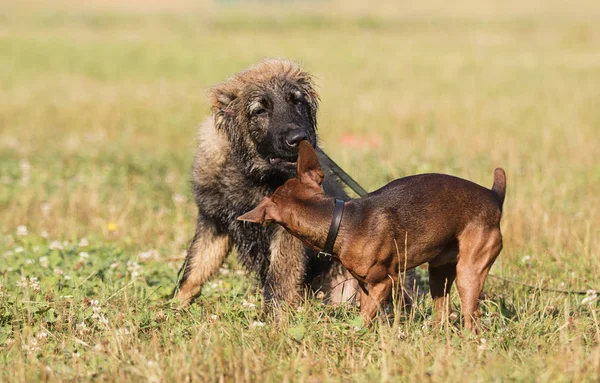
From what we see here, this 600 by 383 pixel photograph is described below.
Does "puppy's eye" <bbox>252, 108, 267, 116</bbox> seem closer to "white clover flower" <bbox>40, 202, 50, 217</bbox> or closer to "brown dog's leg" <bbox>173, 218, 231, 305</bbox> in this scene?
"brown dog's leg" <bbox>173, 218, 231, 305</bbox>

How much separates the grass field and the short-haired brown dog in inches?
11.3

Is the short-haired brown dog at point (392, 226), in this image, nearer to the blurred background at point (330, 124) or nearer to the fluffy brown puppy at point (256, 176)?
the fluffy brown puppy at point (256, 176)

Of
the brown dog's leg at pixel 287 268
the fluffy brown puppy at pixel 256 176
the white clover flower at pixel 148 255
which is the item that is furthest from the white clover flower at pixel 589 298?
the white clover flower at pixel 148 255

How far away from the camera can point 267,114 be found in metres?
5.29

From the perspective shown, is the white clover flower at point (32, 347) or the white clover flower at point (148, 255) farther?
the white clover flower at point (148, 255)

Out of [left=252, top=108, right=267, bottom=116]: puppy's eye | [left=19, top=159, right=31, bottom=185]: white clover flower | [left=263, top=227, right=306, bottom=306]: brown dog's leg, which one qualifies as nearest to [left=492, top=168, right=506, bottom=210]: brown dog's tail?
[left=263, top=227, right=306, bottom=306]: brown dog's leg

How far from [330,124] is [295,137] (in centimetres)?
882

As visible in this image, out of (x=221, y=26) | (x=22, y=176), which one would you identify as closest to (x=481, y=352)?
(x=22, y=176)

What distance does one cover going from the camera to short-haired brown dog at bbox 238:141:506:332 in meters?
4.19

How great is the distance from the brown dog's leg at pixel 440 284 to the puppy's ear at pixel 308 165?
1.00 m

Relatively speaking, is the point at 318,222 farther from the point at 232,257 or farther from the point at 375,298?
the point at 232,257

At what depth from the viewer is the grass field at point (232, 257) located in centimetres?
380

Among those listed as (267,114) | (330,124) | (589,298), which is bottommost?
(589,298)

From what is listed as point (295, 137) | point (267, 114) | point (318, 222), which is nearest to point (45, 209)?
point (267, 114)
